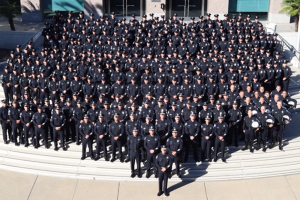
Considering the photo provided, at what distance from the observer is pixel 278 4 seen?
97.8 feet

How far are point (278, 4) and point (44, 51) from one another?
16.8 metres

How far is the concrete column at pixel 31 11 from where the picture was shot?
3006 centimetres

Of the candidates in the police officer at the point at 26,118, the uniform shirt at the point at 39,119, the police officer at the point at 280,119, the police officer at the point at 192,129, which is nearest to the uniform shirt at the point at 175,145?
the police officer at the point at 192,129

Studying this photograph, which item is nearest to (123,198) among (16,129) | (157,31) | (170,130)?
(170,130)

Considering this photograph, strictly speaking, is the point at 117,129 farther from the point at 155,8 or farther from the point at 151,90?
the point at 155,8

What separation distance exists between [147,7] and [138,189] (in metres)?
17.4

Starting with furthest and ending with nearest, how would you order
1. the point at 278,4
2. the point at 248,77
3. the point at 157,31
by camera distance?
the point at 278,4, the point at 157,31, the point at 248,77

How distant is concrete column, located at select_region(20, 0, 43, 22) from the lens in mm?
30062

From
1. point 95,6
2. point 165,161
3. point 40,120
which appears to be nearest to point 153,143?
point 165,161

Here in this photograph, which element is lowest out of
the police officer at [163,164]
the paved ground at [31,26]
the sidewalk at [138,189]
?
the sidewalk at [138,189]

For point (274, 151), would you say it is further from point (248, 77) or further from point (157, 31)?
point (157, 31)

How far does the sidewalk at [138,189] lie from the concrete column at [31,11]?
56.5ft

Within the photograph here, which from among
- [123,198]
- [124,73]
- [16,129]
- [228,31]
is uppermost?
[228,31]

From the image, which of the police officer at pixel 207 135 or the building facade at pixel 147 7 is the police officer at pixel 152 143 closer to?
the police officer at pixel 207 135
